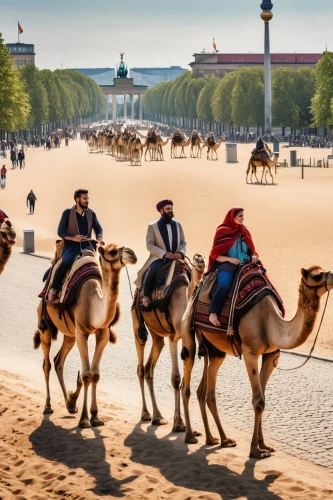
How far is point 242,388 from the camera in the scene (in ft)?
58.0

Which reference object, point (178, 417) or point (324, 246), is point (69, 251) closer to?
point (178, 417)

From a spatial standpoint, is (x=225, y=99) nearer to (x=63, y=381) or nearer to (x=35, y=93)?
(x=35, y=93)

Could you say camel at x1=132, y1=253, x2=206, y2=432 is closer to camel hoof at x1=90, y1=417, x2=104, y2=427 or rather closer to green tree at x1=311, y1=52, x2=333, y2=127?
camel hoof at x1=90, y1=417, x2=104, y2=427

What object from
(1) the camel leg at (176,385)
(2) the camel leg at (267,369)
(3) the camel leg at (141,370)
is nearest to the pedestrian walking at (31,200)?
(3) the camel leg at (141,370)

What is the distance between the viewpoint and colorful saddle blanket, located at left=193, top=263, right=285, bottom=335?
45.3 ft

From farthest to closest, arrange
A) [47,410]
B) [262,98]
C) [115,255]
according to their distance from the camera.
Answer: [262,98], [47,410], [115,255]

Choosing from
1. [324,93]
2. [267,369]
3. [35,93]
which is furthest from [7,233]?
[35,93]

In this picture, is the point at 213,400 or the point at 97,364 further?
the point at 97,364

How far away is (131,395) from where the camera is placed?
691 inches

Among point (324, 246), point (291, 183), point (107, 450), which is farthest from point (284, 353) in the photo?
point (291, 183)

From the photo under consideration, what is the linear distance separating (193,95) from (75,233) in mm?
160639

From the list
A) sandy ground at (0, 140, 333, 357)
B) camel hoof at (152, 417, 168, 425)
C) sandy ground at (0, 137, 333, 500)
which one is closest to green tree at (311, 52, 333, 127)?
sandy ground at (0, 140, 333, 357)

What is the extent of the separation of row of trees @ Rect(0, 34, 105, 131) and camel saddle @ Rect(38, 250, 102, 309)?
73684mm

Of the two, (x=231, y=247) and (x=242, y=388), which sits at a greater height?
(x=231, y=247)
